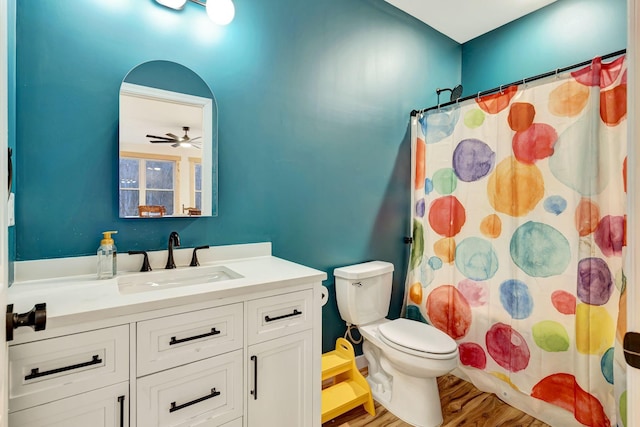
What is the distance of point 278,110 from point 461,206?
4.40 feet

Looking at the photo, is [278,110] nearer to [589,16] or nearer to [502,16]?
[502,16]

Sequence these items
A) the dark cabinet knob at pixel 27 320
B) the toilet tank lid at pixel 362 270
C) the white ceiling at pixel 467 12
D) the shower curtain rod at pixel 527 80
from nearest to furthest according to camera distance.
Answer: the dark cabinet knob at pixel 27 320 < the shower curtain rod at pixel 527 80 < the toilet tank lid at pixel 362 270 < the white ceiling at pixel 467 12

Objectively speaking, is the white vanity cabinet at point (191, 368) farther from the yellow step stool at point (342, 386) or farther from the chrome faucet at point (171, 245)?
the yellow step stool at point (342, 386)

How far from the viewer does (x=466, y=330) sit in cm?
208

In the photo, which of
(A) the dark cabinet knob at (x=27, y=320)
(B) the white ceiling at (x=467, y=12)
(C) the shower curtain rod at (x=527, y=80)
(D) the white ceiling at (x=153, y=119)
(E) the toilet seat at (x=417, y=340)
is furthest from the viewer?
(B) the white ceiling at (x=467, y=12)

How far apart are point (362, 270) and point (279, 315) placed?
833 millimetres

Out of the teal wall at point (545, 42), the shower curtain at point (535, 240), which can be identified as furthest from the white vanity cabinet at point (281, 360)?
the teal wall at point (545, 42)

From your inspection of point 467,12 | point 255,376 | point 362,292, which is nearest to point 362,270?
point 362,292

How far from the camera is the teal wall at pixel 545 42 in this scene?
6.63 ft

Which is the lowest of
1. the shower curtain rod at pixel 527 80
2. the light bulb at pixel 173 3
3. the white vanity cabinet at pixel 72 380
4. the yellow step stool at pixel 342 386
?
the yellow step stool at pixel 342 386

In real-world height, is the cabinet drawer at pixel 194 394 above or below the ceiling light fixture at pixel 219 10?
below

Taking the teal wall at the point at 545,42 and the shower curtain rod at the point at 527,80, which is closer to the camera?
the shower curtain rod at the point at 527,80

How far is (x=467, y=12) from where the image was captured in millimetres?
2377

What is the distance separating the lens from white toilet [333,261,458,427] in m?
1.63
